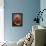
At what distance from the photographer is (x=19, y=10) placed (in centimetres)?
536

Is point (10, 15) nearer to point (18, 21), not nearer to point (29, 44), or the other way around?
point (18, 21)

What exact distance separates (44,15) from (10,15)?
1.38 m

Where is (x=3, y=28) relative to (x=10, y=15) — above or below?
below

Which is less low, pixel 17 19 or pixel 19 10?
pixel 19 10

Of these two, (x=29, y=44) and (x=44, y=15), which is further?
(x=44, y=15)

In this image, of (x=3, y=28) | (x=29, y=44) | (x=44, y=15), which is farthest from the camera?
(x=3, y=28)

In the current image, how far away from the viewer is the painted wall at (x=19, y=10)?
5316 millimetres

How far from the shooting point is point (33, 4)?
5.38m

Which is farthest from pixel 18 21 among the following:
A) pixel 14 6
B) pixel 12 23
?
pixel 14 6

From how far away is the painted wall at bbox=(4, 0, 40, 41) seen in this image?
5316 mm

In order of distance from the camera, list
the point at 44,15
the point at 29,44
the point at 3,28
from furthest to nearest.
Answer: the point at 3,28
the point at 44,15
the point at 29,44

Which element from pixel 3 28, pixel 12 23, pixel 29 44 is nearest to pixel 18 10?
pixel 12 23

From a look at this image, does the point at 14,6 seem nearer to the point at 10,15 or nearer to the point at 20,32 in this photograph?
the point at 10,15

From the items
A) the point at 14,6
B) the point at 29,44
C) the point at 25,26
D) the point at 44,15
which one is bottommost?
the point at 29,44
